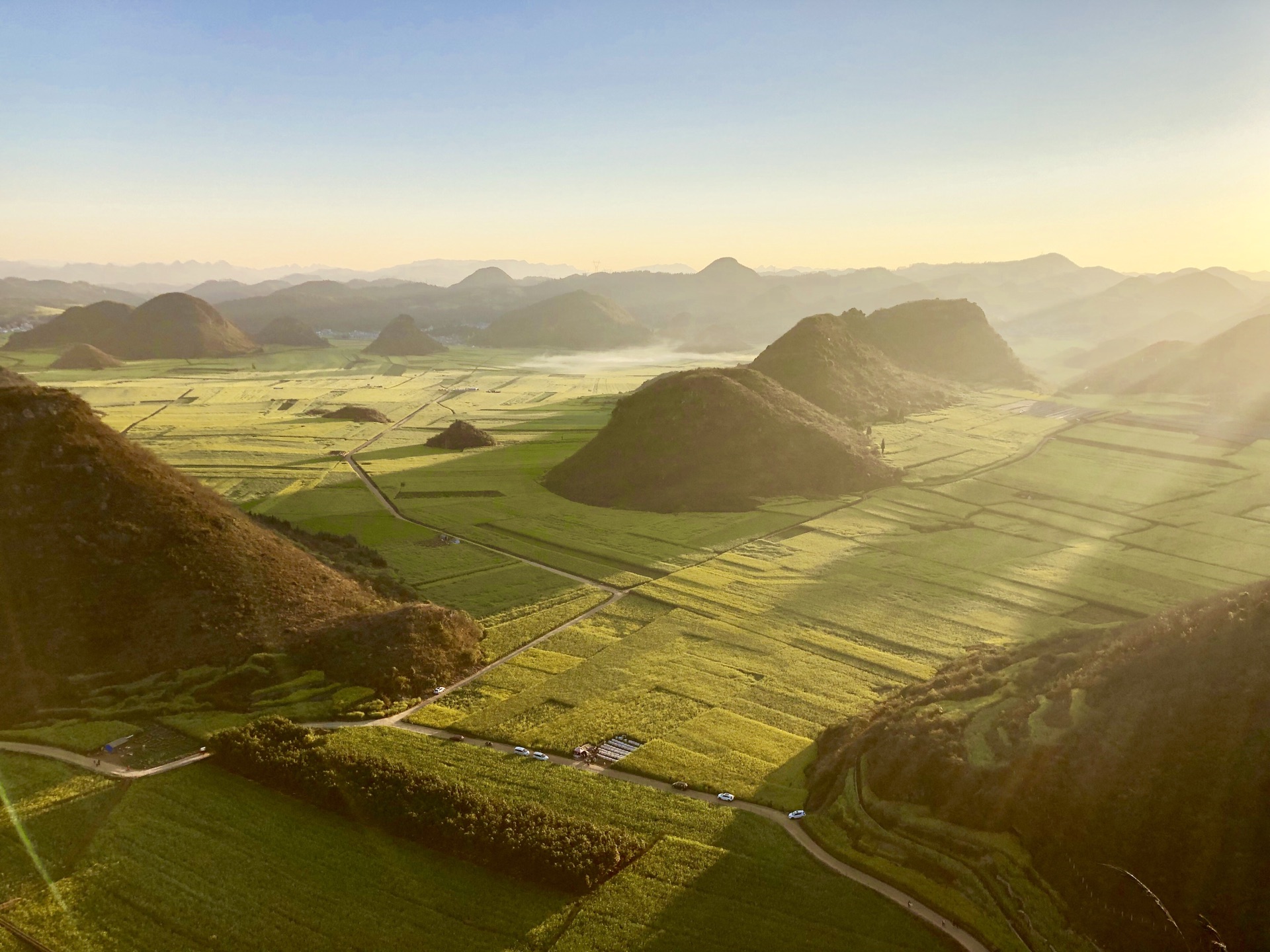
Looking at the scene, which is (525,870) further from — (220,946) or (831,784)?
(831,784)

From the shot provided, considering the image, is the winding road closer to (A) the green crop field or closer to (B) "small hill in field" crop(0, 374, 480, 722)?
(A) the green crop field

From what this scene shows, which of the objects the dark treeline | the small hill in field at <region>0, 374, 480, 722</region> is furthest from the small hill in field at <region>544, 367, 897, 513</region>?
the dark treeline

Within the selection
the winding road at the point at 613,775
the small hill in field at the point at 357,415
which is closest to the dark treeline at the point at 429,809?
the winding road at the point at 613,775

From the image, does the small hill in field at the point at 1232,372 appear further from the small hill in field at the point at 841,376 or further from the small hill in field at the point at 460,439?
the small hill in field at the point at 460,439

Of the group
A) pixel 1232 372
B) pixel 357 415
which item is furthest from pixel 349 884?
pixel 1232 372

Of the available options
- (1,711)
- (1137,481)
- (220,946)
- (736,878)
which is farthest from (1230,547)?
(1,711)

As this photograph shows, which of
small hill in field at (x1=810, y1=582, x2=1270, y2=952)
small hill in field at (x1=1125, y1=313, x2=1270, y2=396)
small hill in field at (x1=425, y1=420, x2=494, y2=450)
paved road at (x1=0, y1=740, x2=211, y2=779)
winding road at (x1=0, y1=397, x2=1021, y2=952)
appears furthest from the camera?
small hill in field at (x1=1125, y1=313, x2=1270, y2=396)
